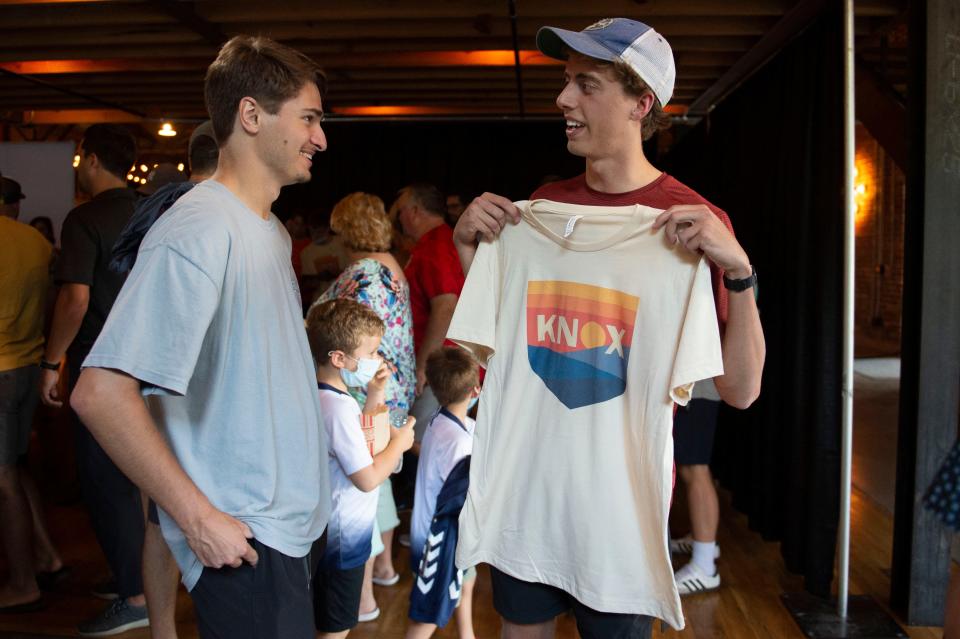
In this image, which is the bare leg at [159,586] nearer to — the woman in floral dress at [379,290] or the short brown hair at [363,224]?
the woman in floral dress at [379,290]

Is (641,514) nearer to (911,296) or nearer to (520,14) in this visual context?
(911,296)

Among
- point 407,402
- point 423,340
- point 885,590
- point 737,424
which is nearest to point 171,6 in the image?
point 423,340

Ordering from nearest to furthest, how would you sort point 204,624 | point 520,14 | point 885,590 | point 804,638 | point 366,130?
1. point 204,624
2. point 804,638
3. point 885,590
4. point 520,14
5. point 366,130

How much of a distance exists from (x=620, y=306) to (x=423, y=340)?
2.39 meters

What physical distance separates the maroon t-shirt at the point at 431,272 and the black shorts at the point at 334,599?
1678 mm

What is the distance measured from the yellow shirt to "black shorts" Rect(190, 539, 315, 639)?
2.04 meters

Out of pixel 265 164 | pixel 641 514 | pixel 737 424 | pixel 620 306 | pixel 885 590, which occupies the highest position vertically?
pixel 265 164

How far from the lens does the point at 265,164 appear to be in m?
1.51

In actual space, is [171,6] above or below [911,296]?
above

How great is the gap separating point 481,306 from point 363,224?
1.67 metres

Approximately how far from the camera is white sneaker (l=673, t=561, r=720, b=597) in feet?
11.1

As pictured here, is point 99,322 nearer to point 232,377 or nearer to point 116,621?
point 116,621

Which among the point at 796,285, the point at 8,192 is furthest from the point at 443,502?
the point at 8,192

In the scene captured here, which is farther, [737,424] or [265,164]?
[737,424]
